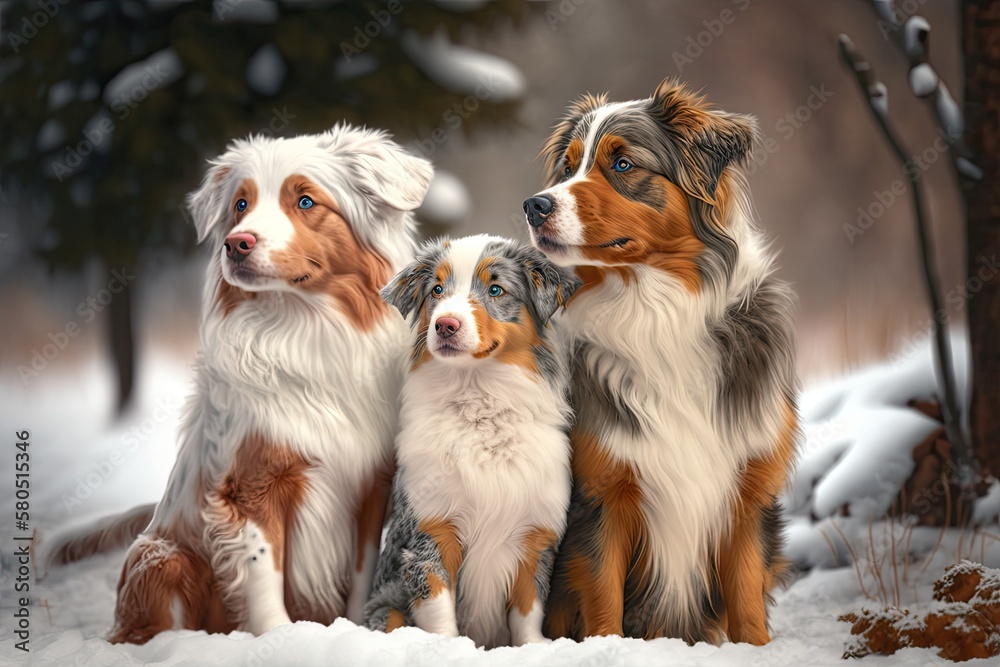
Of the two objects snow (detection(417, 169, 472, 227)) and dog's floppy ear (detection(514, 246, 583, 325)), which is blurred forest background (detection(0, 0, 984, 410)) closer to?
snow (detection(417, 169, 472, 227))

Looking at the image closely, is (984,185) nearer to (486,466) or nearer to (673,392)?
(673,392)

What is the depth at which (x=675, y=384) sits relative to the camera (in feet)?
9.76

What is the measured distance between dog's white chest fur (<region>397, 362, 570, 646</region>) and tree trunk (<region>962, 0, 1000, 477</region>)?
2249mm

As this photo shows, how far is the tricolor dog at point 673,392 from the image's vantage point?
291 cm

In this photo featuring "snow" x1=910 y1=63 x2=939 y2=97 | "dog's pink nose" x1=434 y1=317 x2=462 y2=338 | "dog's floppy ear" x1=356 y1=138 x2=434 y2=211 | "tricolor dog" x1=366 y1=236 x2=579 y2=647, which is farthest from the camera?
"snow" x1=910 y1=63 x2=939 y2=97

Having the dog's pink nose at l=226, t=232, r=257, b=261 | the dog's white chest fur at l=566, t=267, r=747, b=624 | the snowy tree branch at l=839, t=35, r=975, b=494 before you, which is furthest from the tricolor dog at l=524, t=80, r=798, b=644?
the snowy tree branch at l=839, t=35, r=975, b=494

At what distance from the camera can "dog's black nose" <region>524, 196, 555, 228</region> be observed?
9.14 feet

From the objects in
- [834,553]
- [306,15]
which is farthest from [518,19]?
[834,553]

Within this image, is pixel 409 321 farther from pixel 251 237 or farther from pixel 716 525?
pixel 716 525

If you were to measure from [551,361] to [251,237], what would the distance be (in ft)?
3.23

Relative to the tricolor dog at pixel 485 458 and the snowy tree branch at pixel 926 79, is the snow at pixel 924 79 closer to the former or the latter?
the snowy tree branch at pixel 926 79

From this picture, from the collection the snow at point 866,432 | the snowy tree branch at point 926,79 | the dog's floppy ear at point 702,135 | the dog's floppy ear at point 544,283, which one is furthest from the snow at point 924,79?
the dog's floppy ear at point 544,283

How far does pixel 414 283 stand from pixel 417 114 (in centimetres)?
119

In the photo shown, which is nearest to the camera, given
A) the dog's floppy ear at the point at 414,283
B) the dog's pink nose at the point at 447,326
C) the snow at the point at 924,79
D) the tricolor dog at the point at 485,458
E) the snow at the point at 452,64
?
→ the dog's pink nose at the point at 447,326
